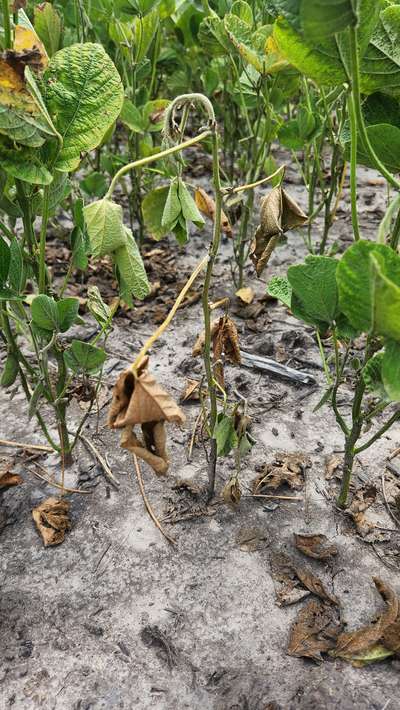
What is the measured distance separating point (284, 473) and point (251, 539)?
0.60 feet

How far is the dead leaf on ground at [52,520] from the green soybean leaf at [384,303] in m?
0.75

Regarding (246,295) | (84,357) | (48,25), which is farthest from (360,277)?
(246,295)

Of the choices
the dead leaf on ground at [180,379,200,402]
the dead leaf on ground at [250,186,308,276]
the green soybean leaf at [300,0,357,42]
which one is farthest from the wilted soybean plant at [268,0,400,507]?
the dead leaf on ground at [180,379,200,402]

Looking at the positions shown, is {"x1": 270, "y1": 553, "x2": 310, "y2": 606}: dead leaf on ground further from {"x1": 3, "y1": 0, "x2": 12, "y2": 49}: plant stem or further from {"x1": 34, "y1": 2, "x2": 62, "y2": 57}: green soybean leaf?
{"x1": 34, "y1": 2, "x2": 62, "y2": 57}: green soybean leaf

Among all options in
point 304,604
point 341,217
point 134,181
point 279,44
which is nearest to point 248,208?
point 134,181

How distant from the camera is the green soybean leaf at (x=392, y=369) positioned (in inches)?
28.9

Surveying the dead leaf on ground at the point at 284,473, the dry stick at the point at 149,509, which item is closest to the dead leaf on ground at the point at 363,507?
the dead leaf on ground at the point at 284,473

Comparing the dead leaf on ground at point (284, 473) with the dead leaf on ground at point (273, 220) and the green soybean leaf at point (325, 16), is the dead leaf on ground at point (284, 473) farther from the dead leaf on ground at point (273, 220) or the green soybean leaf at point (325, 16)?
the green soybean leaf at point (325, 16)

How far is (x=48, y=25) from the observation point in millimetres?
1221

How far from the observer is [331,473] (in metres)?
1.30

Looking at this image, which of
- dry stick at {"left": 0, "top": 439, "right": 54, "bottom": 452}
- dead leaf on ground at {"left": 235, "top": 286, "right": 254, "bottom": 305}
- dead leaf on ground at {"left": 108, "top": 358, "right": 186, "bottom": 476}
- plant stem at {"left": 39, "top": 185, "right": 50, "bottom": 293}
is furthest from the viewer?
dead leaf on ground at {"left": 235, "top": 286, "right": 254, "bottom": 305}

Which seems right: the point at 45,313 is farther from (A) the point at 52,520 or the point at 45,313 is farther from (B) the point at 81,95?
(A) the point at 52,520

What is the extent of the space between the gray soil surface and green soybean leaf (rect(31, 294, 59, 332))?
43 centimetres

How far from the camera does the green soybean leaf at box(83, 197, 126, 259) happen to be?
2.65ft
